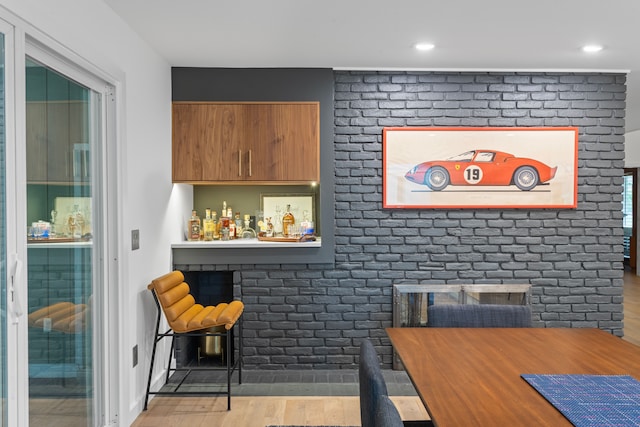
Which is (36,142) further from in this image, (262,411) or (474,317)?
(474,317)

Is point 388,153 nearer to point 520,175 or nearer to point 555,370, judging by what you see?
point 520,175

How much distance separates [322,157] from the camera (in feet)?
13.0

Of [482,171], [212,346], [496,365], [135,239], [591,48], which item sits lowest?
[212,346]

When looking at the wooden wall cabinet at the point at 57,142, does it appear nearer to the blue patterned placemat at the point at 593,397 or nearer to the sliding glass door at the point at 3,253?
the sliding glass door at the point at 3,253

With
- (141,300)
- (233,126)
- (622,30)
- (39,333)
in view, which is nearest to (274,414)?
(141,300)

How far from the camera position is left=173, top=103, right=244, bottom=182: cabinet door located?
3.94 m

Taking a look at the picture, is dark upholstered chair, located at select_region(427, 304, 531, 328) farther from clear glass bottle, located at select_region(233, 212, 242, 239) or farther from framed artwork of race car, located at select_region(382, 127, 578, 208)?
clear glass bottle, located at select_region(233, 212, 242, 239)

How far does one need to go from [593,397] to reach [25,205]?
2.16 m

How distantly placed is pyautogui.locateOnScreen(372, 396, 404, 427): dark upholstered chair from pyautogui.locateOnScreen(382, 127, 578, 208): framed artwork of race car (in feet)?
9.12

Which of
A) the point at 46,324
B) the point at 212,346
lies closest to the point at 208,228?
the point at 212,346

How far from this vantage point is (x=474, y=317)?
2611 millimetres

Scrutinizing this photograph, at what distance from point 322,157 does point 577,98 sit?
2.07 m

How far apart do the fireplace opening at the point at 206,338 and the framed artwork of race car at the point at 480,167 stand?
63.4 inches

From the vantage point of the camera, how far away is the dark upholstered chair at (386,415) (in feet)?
3.85
